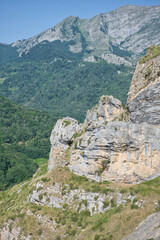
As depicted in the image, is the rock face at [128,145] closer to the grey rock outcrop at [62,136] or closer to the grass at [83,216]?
the grass at [83,216]

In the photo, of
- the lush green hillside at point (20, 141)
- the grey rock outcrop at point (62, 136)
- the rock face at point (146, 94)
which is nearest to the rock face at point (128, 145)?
the rock face at point (146, 94)

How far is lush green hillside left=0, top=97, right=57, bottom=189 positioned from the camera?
328 ft

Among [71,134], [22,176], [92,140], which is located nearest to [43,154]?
[22,176]

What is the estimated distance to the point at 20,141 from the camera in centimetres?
15288

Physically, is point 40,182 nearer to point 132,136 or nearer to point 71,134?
point 71,134

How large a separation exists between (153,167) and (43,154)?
11436cm

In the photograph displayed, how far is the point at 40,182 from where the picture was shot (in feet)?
117

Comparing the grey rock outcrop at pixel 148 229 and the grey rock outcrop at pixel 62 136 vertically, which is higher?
the grey rock outcrop at pixel 62 136

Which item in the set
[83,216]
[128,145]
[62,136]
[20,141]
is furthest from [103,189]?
[20,141]

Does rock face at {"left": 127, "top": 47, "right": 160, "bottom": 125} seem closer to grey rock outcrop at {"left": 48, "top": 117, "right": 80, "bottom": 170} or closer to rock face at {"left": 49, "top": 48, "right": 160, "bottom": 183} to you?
rock face at {"left": 49, "top": 48, "right": 160, "bottom": 183}

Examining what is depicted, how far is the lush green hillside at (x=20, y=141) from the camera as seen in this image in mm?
99881

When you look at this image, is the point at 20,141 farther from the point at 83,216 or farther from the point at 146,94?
the point at 83,216

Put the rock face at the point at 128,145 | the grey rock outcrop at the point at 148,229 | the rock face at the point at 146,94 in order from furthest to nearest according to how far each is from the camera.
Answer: the rock face at the point at 146,94
the rock face at the point at 128,145
the grey rock outcrop at the point at 148,229

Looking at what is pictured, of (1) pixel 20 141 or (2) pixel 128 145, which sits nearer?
(2) pixel 128 145
